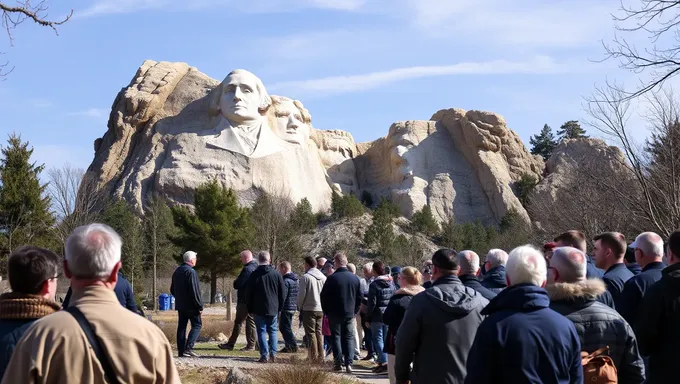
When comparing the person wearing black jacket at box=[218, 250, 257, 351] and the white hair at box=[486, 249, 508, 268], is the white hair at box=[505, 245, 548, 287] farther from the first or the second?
the person wearing black jacket at box=[218, 250, 257, 351]

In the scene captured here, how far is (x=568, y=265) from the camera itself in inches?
209

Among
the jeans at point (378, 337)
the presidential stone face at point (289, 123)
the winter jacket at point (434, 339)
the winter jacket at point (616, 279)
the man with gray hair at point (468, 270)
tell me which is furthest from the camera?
the presidential stone face at point (289, 123)

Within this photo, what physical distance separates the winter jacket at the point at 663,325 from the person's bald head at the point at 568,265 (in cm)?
76

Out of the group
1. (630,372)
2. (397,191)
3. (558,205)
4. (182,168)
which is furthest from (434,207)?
(630,372)

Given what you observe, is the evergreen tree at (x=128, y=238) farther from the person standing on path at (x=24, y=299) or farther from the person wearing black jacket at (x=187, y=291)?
the person standing on path at (x=24, y=299)

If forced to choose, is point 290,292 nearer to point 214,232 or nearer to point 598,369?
point 598,369

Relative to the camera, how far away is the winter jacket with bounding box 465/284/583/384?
4.46 m

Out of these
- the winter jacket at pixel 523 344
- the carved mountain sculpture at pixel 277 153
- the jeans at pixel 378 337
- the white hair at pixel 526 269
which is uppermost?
the carved mountain sculpture at pixel 277 153

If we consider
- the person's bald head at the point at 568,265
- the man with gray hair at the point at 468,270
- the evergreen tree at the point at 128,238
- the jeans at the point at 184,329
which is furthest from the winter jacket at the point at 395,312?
the evergreen tree at the point at 128,238

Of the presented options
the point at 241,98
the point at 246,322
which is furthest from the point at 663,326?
the point at 241,98

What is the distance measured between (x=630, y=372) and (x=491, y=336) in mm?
1321

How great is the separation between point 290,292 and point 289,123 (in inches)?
2063

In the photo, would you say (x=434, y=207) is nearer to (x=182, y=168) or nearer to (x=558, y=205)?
(x=182, y=168)

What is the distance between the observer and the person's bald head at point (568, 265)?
5.28m
